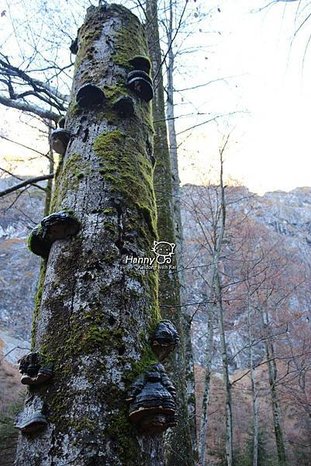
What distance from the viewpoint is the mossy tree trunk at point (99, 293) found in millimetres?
892

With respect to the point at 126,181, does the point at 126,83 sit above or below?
above

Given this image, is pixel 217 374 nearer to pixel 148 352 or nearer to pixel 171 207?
pixel 171 207

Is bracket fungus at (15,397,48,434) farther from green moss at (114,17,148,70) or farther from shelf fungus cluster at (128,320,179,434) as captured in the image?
green moss at (114,17,148,70)

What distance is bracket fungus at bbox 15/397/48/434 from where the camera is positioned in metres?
0.91

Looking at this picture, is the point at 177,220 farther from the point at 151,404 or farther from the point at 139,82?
the point at 151,404

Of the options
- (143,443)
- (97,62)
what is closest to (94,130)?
(97,62)

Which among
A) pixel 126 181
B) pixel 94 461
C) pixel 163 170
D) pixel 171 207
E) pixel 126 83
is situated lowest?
pixel 94 461

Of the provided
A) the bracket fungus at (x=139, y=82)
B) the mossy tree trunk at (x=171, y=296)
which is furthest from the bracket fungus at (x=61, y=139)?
A: the mossy tree trunk at (x=171, y=296)

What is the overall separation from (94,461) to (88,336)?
29 cm

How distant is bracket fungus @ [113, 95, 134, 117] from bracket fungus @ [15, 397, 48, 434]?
3.67 feet

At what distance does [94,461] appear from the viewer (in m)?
0.83

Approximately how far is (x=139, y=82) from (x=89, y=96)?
0.26 meters

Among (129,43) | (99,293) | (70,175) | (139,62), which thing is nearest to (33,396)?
(99,293)

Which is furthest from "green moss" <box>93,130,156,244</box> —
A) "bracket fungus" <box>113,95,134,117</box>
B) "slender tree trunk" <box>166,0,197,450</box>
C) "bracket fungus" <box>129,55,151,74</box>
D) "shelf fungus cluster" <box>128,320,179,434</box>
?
"slender tree trunk" <box>166,0,197,450</box>
